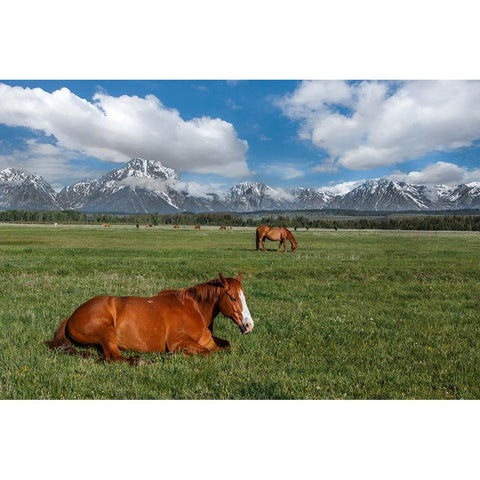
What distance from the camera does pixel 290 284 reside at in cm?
1530

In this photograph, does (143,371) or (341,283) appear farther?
(341,283)

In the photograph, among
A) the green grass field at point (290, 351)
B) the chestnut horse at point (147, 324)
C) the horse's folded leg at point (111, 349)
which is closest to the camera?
the green grass field at point (290, 351)

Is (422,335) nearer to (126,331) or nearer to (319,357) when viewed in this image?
(319,357)

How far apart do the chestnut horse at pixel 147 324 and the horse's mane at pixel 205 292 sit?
0.20ft

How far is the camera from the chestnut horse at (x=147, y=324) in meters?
6.11

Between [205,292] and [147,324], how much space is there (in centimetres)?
125

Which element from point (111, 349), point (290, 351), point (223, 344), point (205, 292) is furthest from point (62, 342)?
point (290, 351)

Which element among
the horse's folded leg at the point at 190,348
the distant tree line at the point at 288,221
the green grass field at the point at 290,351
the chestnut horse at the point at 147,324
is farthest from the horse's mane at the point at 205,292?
the distant tree line at the point at 288,221

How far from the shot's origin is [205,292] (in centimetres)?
688

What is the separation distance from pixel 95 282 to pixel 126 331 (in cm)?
918

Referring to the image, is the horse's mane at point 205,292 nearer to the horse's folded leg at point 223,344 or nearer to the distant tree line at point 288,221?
the horse's folded leg at point 223,344

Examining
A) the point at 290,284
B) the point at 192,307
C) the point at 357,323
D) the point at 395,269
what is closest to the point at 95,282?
the point at 290,284

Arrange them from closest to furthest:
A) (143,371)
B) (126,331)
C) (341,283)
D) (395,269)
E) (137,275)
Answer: (143,371), (126,331), (341,283), (137,275), (395,269)

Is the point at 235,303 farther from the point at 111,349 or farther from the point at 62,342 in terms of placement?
the point at 62,342
